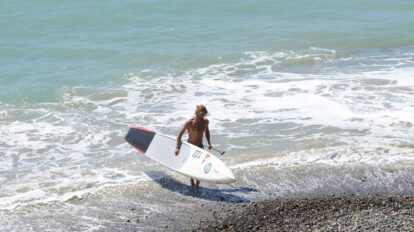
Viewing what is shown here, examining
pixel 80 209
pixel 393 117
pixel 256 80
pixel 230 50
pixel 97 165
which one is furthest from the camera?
pixel 230 50

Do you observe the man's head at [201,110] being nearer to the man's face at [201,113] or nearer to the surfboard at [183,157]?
the man's face at [201,113]

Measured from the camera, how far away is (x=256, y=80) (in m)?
21.4

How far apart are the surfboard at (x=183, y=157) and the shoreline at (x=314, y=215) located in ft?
2.44

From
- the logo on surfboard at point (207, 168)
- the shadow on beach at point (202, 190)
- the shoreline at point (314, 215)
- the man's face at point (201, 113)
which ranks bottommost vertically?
the shadow on beach at point (202, 190)

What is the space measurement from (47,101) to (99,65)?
12.6ft

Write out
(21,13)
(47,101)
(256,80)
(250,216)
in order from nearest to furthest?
(250,216) < (47,101) < (256,80) < (21,13)

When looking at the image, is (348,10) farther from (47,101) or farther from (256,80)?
(47,101)

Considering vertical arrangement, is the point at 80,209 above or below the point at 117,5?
below

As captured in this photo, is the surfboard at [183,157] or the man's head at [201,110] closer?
the man's head at [201,110]

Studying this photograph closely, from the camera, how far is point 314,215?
11.5 m

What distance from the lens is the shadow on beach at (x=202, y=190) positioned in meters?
13.0

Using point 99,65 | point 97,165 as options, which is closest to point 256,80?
point 99,65

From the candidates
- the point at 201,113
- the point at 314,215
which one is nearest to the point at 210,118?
the point at 201,113

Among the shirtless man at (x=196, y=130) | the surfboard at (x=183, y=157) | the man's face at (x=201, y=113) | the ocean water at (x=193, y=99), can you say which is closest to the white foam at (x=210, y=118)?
the ocean water at (x=193, y=99)
